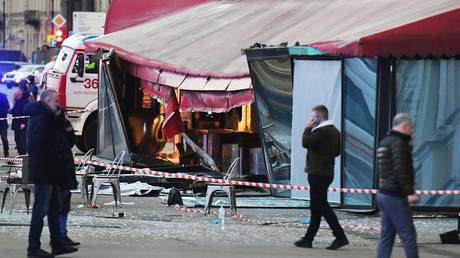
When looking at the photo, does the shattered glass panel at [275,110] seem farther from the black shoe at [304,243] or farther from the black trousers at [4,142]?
the black trousers at [4,142]

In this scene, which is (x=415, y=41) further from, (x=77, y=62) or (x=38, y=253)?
(x=77, y=62)

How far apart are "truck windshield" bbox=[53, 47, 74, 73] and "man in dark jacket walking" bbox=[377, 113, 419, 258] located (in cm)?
1825

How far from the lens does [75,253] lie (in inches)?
491

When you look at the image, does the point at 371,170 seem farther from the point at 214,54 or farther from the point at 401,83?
the point at 214,54

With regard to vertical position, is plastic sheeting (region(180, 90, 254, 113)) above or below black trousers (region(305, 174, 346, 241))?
above

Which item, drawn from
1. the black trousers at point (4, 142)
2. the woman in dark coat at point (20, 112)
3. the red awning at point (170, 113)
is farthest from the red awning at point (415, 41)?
the black trousers at point (4, 142)

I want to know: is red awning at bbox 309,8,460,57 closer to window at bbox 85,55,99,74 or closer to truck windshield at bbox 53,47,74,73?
window at bbox 85,55,99,74

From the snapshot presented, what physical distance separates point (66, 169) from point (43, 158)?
15.0 inches

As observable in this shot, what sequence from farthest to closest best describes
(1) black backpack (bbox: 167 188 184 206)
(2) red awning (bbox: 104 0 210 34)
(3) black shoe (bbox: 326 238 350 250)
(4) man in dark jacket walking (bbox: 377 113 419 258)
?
1. (2) red awning (bbox: 104 0 210 34)
2. (1) black backpack (bbox: 167 188 184 206)
3. (3) black shoe (bbox: 326 238 350 250)
4. (4) man in dark jacket walking (bbox: 377 113 419 258)

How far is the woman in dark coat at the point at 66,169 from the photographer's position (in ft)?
39.8

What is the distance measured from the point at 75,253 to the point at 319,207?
8.89 feet

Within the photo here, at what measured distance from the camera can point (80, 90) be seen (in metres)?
27.8

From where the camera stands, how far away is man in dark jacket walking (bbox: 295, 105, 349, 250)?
13172mm

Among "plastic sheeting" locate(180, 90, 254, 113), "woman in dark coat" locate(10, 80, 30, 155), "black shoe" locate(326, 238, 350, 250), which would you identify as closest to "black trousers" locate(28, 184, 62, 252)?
"black shoe" locate(326, 238, 350, 250)
